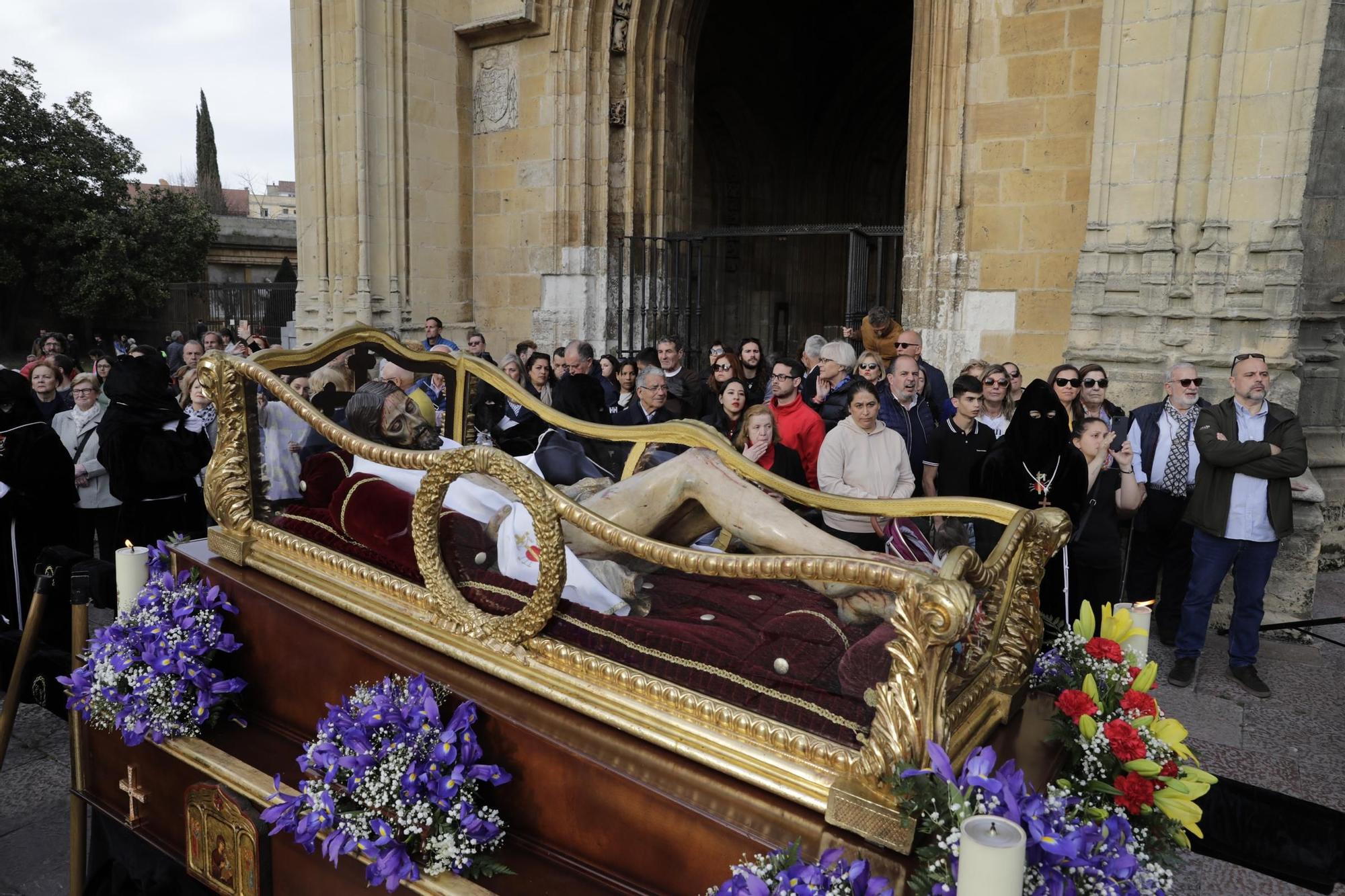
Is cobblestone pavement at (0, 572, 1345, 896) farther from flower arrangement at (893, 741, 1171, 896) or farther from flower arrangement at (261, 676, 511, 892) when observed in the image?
flower arrangement at (261, 676, 511, 892)

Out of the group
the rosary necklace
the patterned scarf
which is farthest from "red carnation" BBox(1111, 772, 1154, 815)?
the patterned scarf

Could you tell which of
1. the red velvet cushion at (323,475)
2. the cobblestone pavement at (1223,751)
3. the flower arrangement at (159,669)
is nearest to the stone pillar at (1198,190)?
the cobblestone pavement at (1223,751)

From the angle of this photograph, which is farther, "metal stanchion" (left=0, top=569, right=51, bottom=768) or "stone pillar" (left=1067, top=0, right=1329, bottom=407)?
"stone pillar" (left=1067, top=0, right=1329, bottom=407)

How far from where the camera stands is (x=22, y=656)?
327cm

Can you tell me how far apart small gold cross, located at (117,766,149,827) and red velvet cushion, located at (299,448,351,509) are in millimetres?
947

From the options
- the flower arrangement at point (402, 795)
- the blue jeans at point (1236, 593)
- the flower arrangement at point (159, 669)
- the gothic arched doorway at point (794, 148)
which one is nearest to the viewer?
the flower arrangement at point (402, 795)

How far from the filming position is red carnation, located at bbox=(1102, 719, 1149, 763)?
1.90m

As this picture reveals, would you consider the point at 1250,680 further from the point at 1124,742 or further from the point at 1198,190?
the point at 1124,742

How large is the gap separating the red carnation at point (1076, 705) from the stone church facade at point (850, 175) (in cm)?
424

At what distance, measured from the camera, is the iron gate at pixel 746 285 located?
878 centimetres

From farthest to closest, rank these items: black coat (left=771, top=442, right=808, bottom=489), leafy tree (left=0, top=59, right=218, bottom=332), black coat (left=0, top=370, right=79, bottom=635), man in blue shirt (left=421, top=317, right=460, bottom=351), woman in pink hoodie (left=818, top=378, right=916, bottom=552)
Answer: leafy tree (left=0, top=59, right=218, bottom=332)
man in blue shirt (left=421, top=317, right=460, bottom=351)
black coat (left=0, top=370, right=79, bottom=635)
black coat (left=771, top=442, right=808, bottom=489)
woman in pink hoodie (left=818, top=378, right=916, bottom=552)

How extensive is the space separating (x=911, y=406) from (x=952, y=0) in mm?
3723

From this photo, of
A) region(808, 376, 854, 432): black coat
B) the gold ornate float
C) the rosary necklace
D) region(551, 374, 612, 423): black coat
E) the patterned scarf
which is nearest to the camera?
the gold ornate float

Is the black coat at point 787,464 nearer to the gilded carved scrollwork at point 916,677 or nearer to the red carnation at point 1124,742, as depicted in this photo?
the red carnation at point 1124,742
